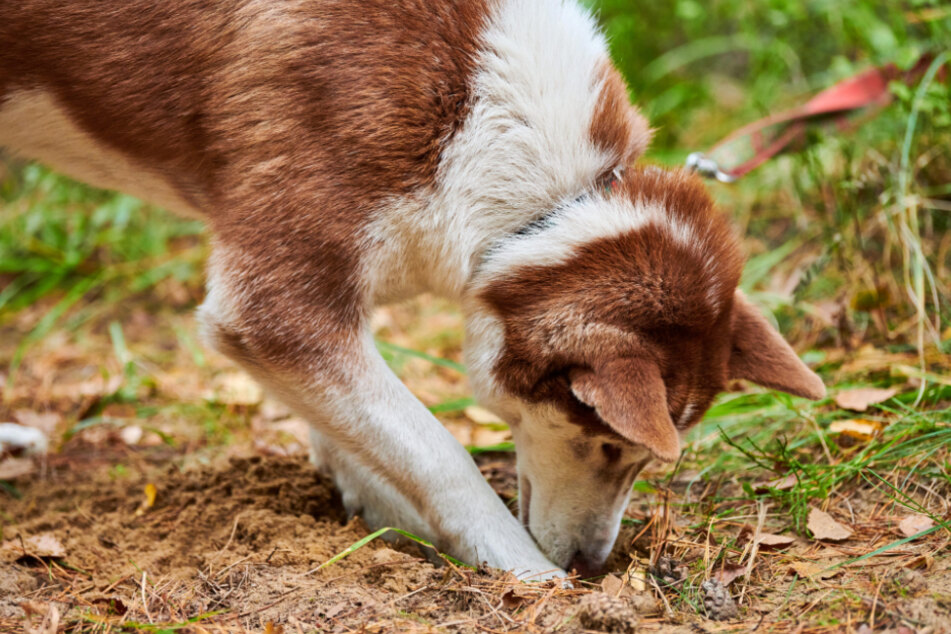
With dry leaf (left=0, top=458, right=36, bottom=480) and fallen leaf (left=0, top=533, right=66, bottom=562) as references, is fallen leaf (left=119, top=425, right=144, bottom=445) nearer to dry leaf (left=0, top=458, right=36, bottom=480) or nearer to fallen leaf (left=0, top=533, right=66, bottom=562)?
dry leaf (left=0, top=458, right=36, bottom=480)

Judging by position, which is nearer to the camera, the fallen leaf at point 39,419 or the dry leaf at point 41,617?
the dry leaf at point 41,617

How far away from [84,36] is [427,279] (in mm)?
1263

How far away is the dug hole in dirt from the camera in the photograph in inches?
82.3

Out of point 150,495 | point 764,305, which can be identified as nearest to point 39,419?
point 150,495

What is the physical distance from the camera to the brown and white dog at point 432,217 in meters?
2.39

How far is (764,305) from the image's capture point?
155 inches

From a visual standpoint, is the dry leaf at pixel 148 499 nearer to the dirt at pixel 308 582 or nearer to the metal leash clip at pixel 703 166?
the dirt at pixel 308 582

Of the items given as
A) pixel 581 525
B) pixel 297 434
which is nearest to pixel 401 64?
pixel 581 525

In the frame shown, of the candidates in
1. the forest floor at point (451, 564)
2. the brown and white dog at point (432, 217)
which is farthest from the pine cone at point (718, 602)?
the brown and white dog at point (432, 217)

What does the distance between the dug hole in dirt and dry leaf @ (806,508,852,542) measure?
0.57 m

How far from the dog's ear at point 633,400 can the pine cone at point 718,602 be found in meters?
0.42

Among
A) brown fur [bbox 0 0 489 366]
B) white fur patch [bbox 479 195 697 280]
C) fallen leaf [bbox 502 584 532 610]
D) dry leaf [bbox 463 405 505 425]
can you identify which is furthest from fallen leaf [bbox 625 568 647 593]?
dry leaf [bbox 463 405 505 425]

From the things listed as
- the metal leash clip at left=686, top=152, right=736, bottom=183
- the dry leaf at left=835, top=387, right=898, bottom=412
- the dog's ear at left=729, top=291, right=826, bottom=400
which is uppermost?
the metal leash clip at left=686, top=152, right=736, bottom=183

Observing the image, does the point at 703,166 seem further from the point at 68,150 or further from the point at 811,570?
the point at 68,150
